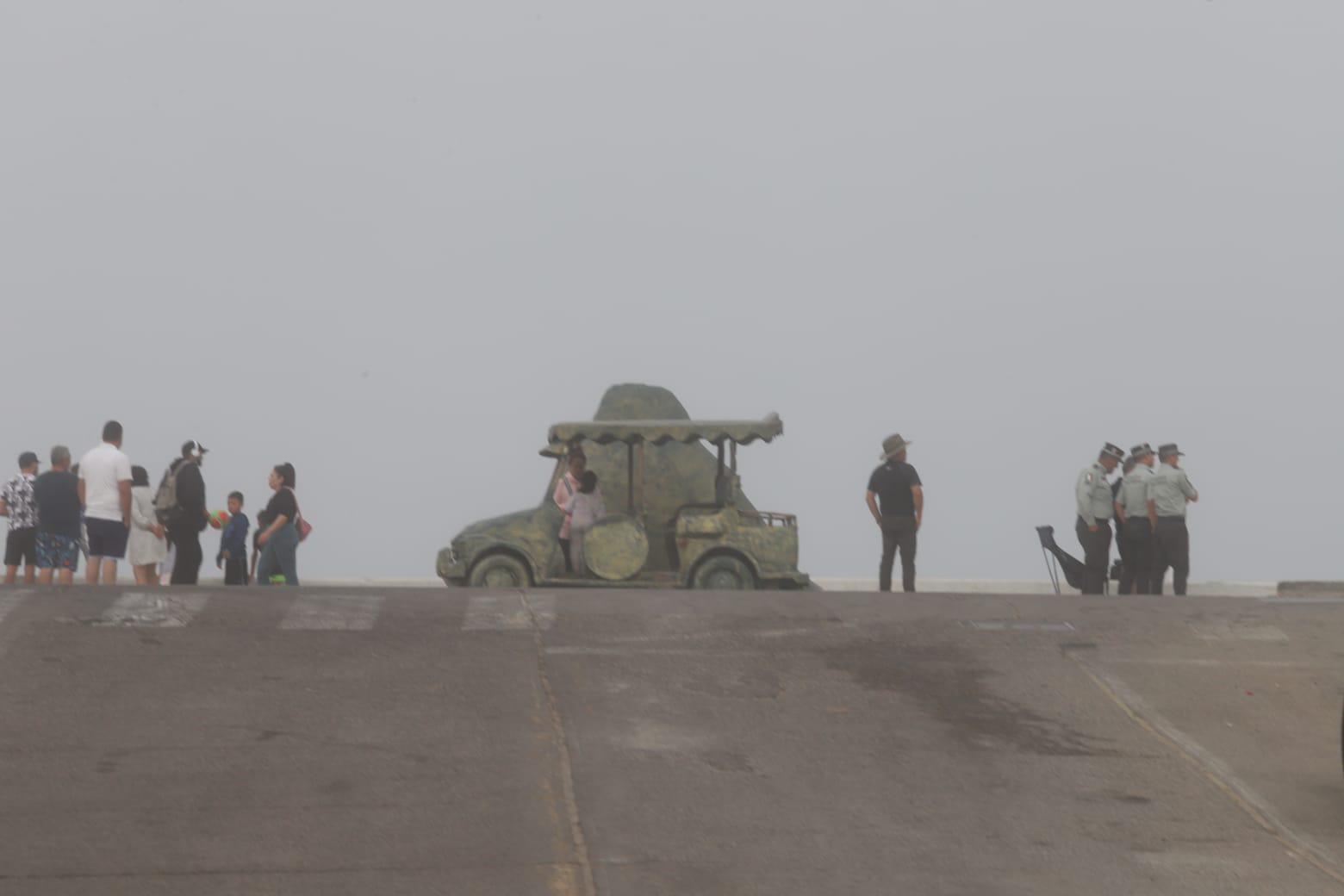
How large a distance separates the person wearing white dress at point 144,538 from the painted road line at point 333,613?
3768 millimetres

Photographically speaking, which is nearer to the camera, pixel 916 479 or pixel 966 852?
pixel 966 852

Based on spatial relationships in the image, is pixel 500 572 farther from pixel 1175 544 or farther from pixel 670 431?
pixel 1175 544

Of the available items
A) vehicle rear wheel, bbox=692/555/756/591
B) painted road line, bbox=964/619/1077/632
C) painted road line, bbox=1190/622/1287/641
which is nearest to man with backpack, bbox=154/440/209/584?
vehicle rear wheel, bbox=692/555/756/591

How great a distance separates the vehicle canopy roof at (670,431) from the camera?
16.1 meters

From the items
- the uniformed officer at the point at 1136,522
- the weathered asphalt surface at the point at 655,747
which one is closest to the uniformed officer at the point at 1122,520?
the uniformed officer at the point at 1136,522

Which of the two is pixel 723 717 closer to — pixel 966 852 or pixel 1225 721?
pixel 966 852

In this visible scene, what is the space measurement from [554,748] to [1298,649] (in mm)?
5765

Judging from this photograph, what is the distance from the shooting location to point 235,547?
16469 mm

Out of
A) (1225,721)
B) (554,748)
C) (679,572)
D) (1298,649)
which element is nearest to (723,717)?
(554,748)

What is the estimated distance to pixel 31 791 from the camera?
7.45 meters

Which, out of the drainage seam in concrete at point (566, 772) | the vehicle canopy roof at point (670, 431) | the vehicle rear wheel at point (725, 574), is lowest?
the drainage seam in concrete at point (566, 772)

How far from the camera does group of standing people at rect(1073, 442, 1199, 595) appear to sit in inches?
650

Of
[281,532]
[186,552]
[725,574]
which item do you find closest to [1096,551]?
[725,574]

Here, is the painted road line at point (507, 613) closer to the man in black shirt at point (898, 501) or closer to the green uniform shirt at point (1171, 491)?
the man in black shirt at point (898, 501)
